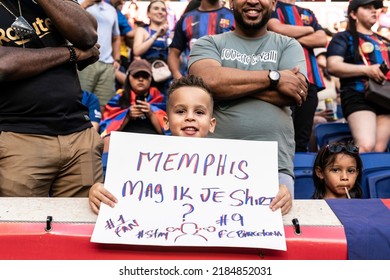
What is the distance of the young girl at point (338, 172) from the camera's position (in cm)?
379

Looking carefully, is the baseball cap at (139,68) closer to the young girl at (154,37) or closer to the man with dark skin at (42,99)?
the young girl at (154,37)

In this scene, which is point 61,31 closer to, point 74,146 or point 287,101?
point 74,146

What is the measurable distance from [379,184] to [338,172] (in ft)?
1.42

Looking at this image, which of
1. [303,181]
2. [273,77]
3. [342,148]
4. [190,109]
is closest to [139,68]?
[303,181]

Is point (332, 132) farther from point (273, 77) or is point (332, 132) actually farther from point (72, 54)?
point (72, 54)

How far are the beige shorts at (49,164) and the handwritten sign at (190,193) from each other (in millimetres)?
701

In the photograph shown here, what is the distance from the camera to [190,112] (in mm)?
2568

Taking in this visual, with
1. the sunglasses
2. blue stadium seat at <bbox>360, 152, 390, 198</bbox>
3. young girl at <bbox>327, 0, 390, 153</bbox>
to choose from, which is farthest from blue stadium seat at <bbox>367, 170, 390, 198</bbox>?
young girl at <bbox>327, 0, 390, 153</bbox>

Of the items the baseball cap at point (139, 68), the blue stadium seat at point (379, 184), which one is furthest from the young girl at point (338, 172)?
the baseball cap at point (139, 68)

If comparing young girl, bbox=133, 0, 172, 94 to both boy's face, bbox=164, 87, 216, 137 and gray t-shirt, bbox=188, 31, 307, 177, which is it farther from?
boy's face, bbox=164, 87, 216, 137

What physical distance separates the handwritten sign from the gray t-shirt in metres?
0.63
